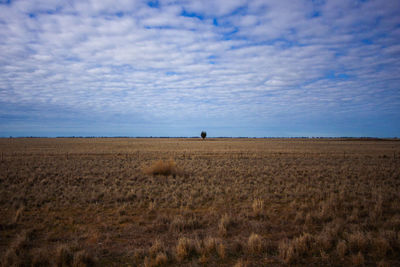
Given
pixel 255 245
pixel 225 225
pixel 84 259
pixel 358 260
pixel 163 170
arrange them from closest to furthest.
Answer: pixel 358 260, pixel 84 259, pixel 255 245, pixel 225 225, pixel 163 170

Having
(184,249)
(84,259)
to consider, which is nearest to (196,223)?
(184,249)

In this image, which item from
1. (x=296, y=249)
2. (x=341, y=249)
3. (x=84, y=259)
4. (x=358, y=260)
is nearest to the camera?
(x=358, y=260)

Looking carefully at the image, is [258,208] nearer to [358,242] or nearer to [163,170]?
[358,242]

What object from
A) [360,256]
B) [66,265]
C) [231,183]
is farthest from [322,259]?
[231,183]

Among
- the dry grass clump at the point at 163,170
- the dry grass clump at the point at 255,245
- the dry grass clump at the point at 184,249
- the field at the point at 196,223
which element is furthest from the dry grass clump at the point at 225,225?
the dry grass clump at the point at 163,170

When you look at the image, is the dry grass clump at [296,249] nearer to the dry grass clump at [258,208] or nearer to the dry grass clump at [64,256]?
the dry grass clump at [258,208]

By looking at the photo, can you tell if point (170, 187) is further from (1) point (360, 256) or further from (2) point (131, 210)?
(1) point (360, 256)

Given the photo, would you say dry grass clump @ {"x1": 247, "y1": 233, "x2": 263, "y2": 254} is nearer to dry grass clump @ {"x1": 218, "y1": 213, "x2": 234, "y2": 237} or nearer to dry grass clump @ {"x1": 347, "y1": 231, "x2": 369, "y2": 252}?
dry grass clump @ {"x1": 218, "y1": 213, "x2": 234, "y2": 237}

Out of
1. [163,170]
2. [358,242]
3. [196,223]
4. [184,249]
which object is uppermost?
[163,170]

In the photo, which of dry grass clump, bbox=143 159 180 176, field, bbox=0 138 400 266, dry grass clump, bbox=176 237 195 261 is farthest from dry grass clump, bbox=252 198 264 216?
dry grass clump, bbox=143 159 180 176

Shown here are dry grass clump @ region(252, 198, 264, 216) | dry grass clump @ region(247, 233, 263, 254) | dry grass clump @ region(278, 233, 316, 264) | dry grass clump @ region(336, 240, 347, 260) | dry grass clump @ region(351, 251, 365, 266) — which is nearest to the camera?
dry grass clump @ region(351, 251, 365, 266)

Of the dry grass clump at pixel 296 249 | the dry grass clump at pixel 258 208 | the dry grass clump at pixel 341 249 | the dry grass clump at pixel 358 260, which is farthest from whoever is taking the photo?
the dry grass clump at pixel 258 208

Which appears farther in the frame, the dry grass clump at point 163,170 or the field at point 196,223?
the dry grass clump at point 163,170

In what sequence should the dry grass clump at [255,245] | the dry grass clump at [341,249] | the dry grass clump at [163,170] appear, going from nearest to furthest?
the dry grass clump at [341,249]
the dry grass clump at [255,245]
the dry grass clump at [163,170]
